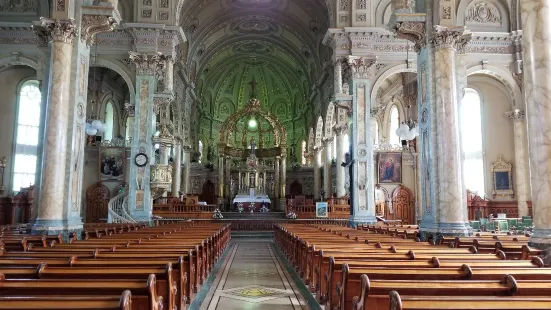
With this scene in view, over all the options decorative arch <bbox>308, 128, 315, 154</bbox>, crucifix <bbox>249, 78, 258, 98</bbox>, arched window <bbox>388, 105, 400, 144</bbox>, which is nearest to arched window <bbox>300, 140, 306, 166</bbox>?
decorative arch <bbox>308, 128, 315, 154</bbox>

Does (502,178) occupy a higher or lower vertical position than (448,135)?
lower

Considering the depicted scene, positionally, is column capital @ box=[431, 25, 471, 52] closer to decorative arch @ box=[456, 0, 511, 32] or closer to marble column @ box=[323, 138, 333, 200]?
decorative arch @ box=[456, 0, 511, 32]

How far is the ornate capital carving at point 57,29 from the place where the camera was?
10.7 meters

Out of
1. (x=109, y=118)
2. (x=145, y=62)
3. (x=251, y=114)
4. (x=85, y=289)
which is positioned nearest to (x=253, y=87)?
(x=251, y=114)

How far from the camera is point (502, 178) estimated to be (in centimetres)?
2131

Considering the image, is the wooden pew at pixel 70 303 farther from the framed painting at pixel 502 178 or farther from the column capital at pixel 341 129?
the framed painting at pixel 502 178

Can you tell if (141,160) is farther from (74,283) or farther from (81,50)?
(74,283)

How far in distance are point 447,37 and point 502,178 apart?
1320 centimetres

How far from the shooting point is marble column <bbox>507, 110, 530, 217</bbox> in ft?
64.6

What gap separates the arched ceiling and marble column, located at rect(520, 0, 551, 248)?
17.5 m

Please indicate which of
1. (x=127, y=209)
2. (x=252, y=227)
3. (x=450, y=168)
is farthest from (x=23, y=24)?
(x=450, y=168)

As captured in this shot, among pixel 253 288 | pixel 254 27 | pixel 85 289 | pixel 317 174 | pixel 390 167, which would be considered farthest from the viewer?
pixel 254 27

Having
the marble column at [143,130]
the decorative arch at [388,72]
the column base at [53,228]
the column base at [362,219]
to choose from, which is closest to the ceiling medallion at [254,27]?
the marble column at [143,130]

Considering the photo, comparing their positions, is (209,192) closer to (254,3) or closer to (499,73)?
(254,3)
